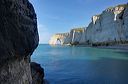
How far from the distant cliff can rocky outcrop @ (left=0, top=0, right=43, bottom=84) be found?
71380mm

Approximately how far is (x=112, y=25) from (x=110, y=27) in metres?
2.28

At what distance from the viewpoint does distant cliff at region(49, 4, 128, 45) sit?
76.0 metres

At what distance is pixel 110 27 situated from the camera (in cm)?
8600

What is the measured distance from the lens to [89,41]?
120 meters

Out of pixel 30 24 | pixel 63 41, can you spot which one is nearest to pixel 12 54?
pixel 30 24

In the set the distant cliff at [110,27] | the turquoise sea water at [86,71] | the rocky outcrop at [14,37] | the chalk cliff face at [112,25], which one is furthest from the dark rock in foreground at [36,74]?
the chalk cliff face at [112,25]

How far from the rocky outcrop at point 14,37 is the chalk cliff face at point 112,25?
7165 cm

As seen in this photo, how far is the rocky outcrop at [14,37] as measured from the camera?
421 centimetres

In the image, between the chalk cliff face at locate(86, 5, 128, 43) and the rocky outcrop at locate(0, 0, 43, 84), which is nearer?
the rocky outcrop at locate(0, 0, 43, 84)

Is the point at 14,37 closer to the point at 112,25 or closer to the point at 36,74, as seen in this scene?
the point at 36,74

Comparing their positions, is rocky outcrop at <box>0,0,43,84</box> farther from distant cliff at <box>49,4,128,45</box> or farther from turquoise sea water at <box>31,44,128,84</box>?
distant cliff at <box>49,4,128,45</box>

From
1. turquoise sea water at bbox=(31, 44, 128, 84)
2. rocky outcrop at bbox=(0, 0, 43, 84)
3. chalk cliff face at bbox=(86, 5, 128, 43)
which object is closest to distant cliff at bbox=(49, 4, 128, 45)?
chalk cliff face at bbox=(86, 5, 128, 43)

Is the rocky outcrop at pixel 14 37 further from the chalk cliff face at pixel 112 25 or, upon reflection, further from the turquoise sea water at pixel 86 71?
the chalk cliff face at pixel 112 25

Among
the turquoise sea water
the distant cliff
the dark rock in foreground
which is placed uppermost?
the distant cliff
